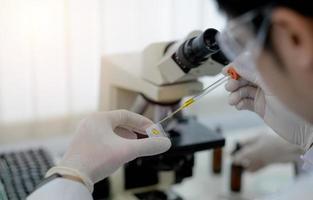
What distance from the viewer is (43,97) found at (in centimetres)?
165

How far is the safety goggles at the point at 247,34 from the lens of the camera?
28.1 inches

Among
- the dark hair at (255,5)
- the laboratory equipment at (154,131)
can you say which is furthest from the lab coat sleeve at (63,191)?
the dark hair at (255,5)

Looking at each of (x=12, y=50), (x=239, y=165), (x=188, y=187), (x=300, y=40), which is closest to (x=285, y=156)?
(x=239, y=165)

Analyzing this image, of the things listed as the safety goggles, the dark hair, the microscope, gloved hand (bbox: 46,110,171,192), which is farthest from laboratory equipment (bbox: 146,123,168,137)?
the dark hair

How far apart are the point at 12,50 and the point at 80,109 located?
0.30m

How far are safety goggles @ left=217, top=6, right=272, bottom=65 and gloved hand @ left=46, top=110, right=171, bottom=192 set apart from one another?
0.30 metres

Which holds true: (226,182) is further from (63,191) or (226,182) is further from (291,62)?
(291,62)

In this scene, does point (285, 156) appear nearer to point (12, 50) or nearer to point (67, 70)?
point (67, 70)

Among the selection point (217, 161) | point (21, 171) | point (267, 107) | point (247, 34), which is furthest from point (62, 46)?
point (247, 34)

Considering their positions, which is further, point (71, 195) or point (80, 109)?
point (80, 109)

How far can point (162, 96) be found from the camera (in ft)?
4.08

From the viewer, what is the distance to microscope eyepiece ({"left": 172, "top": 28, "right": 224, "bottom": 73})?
1.09 m

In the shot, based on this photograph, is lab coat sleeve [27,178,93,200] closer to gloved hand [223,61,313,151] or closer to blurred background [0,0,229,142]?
gloved hand [223,61,313,151]

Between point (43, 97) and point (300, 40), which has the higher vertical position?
point (300, 40)
